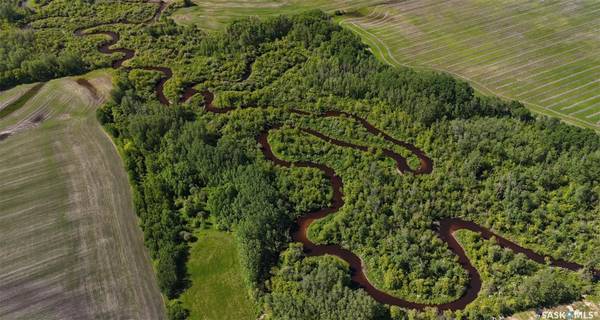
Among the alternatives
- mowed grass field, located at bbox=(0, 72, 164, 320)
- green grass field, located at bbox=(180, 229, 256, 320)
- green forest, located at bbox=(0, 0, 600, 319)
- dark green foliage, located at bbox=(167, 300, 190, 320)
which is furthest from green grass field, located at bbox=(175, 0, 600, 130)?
dark green foliage, located at bbox=(167, 300, 190, 320)

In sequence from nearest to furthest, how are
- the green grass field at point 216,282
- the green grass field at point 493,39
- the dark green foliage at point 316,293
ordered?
the dark green foliage at point 316,293, the green grass field at point 216,282, the green grass field at point 493,39

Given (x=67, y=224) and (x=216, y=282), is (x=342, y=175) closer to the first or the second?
(x=216, y=282)

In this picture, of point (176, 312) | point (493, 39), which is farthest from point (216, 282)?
point (493, 39)

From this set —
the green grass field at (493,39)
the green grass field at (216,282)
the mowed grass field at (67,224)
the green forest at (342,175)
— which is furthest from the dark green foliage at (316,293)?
the green grass field at (493,39)

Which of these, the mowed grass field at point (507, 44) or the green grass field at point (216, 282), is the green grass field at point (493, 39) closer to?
the mowed grass field at point (507, 44)

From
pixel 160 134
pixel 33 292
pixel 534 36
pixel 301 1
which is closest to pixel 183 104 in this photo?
pixel 160 134

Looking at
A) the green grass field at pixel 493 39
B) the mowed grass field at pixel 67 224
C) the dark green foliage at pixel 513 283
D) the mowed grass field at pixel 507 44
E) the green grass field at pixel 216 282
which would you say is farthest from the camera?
the green grass field at pixel 493 39
